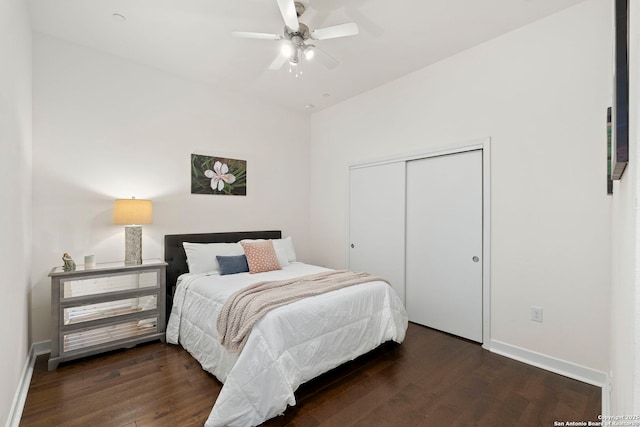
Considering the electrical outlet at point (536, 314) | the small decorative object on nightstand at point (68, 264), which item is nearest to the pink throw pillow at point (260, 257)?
the small decorative object on nightstand at point (68, 264)

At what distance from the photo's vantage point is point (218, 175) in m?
3.92

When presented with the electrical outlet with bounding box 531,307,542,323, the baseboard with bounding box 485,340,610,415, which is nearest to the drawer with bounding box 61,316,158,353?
the baseboard with bounding box 485,340,610,415

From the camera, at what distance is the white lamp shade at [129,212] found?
290 cm

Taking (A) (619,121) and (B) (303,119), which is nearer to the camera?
(A) (619,121)

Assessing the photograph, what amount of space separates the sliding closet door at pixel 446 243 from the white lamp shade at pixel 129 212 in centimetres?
292

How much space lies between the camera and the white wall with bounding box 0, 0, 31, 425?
1.59m

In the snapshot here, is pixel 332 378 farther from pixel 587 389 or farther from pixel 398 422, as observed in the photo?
pixel 587 389

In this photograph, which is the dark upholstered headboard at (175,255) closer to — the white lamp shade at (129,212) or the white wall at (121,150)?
the white wall at (121,150)

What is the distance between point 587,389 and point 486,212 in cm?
154

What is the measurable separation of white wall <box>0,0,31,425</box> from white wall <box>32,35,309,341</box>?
0.78 ft

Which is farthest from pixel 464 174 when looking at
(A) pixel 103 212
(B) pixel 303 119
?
(A) pixel 103 212

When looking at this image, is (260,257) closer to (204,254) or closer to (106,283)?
(204,254)

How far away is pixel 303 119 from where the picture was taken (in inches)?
192

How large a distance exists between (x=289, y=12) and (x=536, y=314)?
10.2ft
